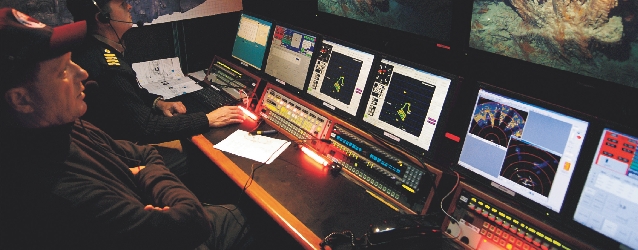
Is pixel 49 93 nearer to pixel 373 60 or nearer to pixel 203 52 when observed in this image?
pixel 373 60

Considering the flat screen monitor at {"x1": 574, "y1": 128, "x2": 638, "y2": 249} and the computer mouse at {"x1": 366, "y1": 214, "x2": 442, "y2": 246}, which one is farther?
the computer mouse at {"x1": 366, "y1": 214, "x2": 442, "y2": 246}

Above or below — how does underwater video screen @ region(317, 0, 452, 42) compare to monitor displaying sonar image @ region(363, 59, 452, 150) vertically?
above

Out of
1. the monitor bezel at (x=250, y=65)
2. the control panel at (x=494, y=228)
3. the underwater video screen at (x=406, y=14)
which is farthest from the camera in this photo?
the monitor bezel at (x=250, y=65)

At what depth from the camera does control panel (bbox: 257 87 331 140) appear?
6.81ft

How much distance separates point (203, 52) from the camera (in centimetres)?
340

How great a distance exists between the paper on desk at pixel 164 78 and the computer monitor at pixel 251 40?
0.49m

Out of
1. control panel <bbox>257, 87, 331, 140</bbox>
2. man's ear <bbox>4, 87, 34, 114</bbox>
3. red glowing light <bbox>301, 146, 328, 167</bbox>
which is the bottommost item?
red glowing light <bbox>301, 146, 328, 167</bbox>

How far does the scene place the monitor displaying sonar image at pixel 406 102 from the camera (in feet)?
5.45

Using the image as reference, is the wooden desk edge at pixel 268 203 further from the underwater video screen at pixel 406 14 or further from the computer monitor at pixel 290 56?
the underwater video screen at pixel 406 14

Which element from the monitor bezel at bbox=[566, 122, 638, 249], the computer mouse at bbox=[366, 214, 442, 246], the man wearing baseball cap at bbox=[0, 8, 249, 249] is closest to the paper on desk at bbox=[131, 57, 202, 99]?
the man wearing baseball cap at bbox=[0, 8, 249, 249]

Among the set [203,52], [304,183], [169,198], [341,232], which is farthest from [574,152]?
[203,52]

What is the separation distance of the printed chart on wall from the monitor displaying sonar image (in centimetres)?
196

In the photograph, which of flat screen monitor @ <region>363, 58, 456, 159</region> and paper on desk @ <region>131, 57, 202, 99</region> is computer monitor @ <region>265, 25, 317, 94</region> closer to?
flat screen monitor @ <region>363, 58, 456, 159</region>

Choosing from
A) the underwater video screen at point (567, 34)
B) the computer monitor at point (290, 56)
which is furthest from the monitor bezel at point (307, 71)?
the underwater video screen at point (567, 34)
